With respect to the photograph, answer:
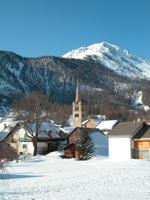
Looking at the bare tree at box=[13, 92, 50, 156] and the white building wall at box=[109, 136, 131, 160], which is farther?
the bare tree at box=[13, 92, 50, 156]

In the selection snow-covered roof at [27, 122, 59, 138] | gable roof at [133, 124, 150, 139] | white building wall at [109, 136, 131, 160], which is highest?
snow-covered roof at [27, 122, 59, 138]

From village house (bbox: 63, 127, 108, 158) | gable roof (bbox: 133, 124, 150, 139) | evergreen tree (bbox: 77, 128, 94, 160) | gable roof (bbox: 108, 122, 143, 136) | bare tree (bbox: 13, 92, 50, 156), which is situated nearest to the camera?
gable roof (bbox: 133, 124, 150, 139)

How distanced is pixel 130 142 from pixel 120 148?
6.67 ft

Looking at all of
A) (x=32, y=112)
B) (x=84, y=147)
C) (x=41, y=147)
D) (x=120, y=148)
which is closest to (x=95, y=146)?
(x=84, y=147)

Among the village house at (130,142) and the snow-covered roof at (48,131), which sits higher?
the snow-covered roof at (48,131)

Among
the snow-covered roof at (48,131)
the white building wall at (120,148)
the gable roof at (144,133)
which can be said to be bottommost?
the white building wall at (120,148)

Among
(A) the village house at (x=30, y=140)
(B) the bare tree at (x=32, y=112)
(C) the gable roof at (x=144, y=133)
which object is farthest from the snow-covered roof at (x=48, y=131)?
(C) the gable roof at (x=144, y=133)

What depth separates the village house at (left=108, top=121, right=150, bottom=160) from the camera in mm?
62531

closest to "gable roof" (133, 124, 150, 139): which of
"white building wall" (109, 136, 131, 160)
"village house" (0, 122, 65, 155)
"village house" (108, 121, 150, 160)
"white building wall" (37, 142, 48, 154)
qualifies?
"village house" (108, 121, 150, 160)

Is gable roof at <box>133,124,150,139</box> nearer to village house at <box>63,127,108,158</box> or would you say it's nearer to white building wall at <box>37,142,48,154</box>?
village house at <box>63,127,108,158</box>

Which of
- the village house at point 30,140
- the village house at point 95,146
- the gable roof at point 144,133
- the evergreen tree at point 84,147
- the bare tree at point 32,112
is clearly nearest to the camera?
the gable roof at point 144,133

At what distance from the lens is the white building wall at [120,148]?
63469 millimetres

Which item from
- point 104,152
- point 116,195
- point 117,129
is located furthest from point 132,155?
point 116,195

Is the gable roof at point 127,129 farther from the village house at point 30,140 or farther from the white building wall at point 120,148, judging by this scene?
the village house at point 30,140
